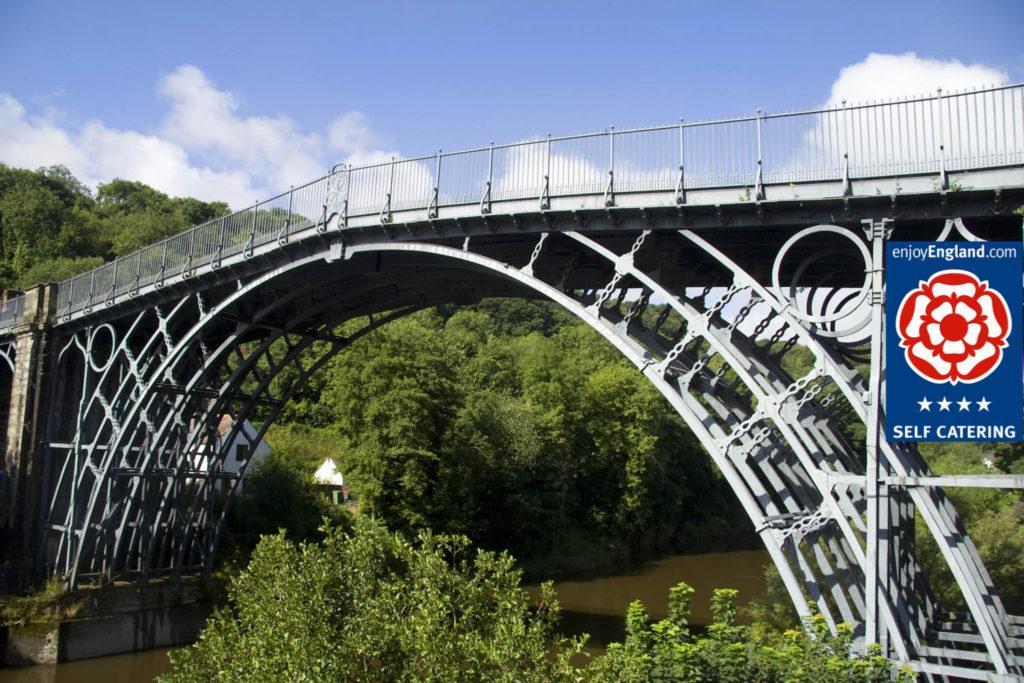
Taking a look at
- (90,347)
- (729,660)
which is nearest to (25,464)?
(90,347)

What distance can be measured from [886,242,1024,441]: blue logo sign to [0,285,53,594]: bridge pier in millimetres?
21742

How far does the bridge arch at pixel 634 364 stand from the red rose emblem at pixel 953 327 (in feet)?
2.67

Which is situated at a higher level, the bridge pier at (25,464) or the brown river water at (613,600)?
the bridge pier at (25,464)

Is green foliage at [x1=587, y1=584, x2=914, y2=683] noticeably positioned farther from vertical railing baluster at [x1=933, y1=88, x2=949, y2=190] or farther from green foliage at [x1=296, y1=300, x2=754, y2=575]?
green foliage at [x1=296, y1=300, x2=754, y2=575]

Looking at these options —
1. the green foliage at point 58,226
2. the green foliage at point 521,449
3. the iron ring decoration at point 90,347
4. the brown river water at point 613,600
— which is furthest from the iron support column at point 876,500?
the green foliage at point 58,226

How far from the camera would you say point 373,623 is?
311 inches

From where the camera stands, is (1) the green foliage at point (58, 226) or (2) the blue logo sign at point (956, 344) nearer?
(2) the blue logo sign at point (956, 344)

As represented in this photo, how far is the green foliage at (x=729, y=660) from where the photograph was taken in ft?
25.2

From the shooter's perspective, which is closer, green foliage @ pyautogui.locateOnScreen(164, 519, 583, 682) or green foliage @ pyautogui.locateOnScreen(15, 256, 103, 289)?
green foliage @ pyautogui.locateOnScreen(164, 519, 583, 682)

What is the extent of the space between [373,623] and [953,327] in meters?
6.36

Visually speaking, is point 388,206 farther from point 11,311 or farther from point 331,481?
point 331,481

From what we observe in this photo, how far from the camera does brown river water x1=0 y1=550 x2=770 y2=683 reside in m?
20.4

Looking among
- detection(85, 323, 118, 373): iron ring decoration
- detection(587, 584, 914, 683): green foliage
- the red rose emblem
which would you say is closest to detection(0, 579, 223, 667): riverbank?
detection(85, 323, 118, 373): iron ring decoration

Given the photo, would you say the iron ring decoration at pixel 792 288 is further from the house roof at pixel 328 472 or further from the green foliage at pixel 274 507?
the house roof at pixel 328 472
